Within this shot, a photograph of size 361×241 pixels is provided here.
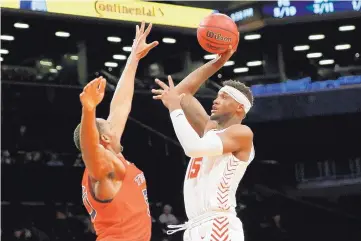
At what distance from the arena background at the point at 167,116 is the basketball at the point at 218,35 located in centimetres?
1020

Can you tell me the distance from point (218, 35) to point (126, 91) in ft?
3.33

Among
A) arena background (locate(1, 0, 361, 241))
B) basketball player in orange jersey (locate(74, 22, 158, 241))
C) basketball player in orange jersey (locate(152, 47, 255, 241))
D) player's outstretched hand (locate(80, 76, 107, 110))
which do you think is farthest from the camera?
arena background (locate(1, 0, 361, 241))

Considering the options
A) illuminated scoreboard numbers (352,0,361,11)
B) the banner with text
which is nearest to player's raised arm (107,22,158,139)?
the banner with text

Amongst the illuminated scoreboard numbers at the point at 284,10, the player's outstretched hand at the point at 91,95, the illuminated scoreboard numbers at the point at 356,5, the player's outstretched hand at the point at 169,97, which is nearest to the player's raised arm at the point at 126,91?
the player's outstretched hand at the point at 169,97

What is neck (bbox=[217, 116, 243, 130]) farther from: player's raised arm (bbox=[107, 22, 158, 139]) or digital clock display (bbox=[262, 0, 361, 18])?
digital clock display (bbox=[262, 0, 361, 18])

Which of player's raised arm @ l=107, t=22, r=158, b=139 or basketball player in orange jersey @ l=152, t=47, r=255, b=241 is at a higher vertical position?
player's raised arm @ l=107, t=22, r=158, b=139

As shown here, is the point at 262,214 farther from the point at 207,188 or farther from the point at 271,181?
the point at 207,188

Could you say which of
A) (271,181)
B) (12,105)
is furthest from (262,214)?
(12,105)

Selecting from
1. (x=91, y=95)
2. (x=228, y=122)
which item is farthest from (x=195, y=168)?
(x=91, y=95)

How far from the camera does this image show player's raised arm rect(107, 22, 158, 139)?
5.79 meters

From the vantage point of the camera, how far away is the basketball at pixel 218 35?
21.2ft

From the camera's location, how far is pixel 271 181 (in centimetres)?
2184

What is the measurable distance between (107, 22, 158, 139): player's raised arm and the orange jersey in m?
0.68

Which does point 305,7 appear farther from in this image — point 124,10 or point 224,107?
point 224,107
